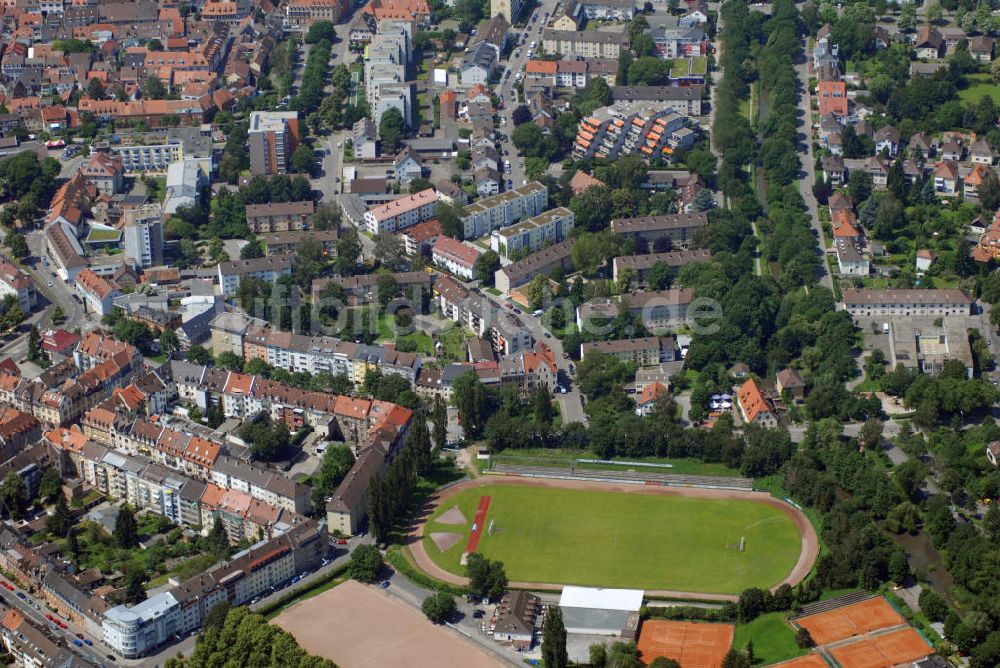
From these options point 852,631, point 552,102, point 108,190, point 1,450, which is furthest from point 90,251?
point 852,631

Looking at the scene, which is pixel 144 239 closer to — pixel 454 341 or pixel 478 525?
pixel 454 341

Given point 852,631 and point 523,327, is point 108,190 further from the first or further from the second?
point 852,631

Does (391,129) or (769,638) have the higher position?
(391,129)

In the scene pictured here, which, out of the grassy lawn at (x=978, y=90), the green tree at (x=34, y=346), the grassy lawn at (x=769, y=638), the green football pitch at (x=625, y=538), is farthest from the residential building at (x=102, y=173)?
the grassy lawn at (x=978, y=90)

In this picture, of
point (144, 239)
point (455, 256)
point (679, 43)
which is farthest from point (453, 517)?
point (679, 43)

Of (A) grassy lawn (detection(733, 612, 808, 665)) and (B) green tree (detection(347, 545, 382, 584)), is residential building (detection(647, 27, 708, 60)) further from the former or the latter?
(A) grassy lawn (detection(733, 612, 808, 665))

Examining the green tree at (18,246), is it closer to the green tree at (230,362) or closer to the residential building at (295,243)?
the residential building at (295,243)
